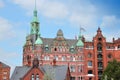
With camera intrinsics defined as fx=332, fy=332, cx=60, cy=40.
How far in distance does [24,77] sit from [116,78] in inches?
1253

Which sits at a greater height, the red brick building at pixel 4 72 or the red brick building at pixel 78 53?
the red brick building at pixel 78 53

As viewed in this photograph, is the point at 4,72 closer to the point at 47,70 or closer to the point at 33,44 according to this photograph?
the point at 33,44

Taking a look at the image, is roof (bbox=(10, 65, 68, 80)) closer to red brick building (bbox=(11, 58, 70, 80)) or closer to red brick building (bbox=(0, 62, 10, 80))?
red brick building (bbox=(11, 58, 70, 80))

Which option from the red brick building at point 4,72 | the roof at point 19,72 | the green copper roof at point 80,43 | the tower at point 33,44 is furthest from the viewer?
the red brick building at point 4,72

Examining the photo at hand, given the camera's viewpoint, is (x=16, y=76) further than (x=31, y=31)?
No

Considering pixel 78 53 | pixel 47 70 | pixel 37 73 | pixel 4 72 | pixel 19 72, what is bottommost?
pixel 37 73

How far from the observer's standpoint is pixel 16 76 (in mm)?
101188

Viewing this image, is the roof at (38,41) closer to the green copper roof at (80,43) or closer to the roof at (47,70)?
the green copper roof at (80,43)

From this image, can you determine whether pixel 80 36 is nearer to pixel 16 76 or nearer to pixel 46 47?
pixel 46 47

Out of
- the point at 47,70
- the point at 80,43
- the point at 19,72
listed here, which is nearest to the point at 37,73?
the point at 47,70

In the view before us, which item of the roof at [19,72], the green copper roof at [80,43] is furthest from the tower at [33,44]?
the roof at [19,72]

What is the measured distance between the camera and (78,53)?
416 feet

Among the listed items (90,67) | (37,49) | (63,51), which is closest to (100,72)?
(90,67)

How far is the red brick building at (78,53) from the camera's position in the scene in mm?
125125
